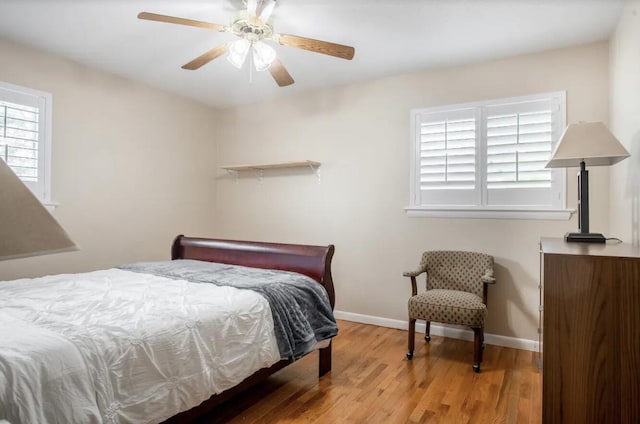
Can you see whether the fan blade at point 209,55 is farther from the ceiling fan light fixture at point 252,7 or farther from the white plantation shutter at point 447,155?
the white plantation shutter at point 447,155

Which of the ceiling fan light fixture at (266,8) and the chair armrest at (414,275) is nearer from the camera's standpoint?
the ceiling fan light fixture at (266,8)

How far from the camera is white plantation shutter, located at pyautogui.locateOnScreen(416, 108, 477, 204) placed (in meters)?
3.39

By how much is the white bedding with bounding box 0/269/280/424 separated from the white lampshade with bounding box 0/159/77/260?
38.0 inches

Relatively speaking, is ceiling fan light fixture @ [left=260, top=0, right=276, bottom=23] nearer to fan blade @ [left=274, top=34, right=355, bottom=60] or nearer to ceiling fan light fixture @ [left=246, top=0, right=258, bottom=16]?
ceiling fan light fixture @ [left=246, top=0, right=258, bottom=16]

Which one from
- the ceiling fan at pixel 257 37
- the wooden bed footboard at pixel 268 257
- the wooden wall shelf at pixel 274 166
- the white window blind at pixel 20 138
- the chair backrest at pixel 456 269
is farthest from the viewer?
the wooden wall shelf at pixel 274 166

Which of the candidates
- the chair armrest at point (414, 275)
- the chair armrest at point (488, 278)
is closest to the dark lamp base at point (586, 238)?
the chair armrest at point (488, 278)

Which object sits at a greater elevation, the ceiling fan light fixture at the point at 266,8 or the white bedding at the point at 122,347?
the ceiling fan light fixture at the point at 266,8

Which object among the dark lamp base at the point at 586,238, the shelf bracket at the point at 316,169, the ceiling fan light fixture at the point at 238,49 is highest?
the ceiling fan light fixture at the point at 238,49

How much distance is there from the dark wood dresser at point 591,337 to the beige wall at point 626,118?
3.16 feet

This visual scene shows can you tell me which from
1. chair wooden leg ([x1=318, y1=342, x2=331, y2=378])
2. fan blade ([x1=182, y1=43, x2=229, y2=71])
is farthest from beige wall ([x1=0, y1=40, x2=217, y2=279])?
chair wooden leg ([x1=318, y1=342, x2=331, y2=378])

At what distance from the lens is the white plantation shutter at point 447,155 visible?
3389 millimetres

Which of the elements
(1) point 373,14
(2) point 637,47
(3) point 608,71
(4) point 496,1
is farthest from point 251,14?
(3) point 608,71

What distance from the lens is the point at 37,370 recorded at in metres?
1.22

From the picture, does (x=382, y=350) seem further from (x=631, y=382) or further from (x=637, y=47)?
(x=637, y=47)
